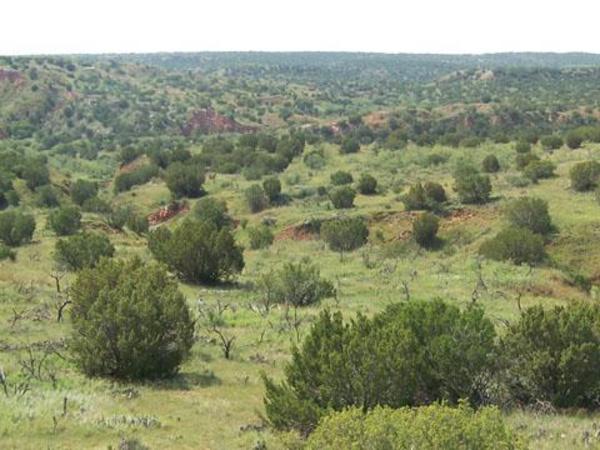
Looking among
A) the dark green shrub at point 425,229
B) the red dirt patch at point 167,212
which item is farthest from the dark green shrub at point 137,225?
the dark green shrub at point 425,229

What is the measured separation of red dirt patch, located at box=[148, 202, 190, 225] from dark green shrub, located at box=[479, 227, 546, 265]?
27.3 metres

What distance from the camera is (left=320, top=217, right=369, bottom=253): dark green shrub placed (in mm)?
37375

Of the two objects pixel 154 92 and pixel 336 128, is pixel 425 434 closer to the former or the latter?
pixel 336 128

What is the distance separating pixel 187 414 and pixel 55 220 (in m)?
30.1

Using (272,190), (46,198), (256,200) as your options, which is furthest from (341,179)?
(46,198)

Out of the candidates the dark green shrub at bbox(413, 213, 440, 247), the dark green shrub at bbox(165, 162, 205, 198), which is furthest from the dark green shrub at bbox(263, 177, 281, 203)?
the dark green shrub at bbox(413, 213, 440, 247)

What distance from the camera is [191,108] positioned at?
12319cm

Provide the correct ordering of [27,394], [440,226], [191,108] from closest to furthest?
1. [27,394]
2. [440,226]
3. [191,108]

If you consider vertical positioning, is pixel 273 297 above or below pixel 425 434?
below

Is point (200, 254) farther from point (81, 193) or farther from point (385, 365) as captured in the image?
point (81, 193)

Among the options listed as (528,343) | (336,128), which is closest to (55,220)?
(528,343)

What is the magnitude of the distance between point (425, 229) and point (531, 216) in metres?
5.50

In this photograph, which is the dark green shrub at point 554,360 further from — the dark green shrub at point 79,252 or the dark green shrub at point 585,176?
the dark green shrub at point 585,176

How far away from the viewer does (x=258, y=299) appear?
24.8 metres
